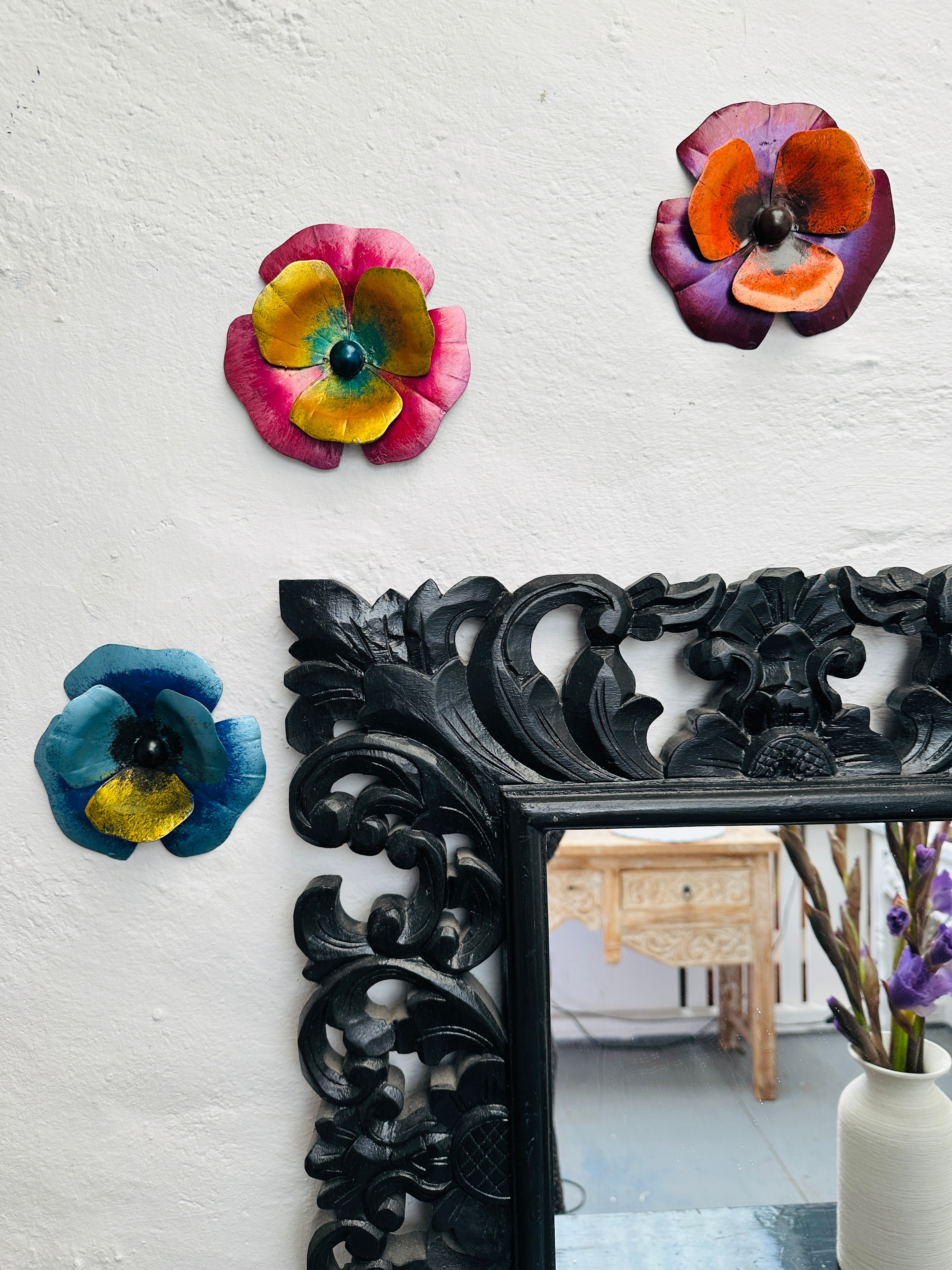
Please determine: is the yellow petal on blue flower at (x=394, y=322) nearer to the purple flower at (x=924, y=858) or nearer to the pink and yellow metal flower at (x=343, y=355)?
the pink and yellow metal flower at (x=343, y=355)

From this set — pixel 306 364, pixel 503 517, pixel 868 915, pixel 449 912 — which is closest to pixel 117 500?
pixel 306 364

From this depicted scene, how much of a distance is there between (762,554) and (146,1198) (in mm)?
774

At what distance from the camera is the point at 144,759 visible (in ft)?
2.37

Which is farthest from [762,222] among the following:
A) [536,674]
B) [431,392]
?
[536,674]

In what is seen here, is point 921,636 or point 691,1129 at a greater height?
point 921,636

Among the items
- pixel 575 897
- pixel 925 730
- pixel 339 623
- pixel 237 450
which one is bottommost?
pixel 575 897

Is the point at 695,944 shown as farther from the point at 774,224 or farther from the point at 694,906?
the point at 774,224

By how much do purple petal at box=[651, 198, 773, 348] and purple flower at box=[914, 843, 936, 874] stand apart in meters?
0.47

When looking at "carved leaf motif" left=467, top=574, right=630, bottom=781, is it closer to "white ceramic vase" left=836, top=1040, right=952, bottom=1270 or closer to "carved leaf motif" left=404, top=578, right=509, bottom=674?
"carved leaf motif" left=404, top=578, right=509, bottom=674

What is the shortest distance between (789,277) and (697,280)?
8 cm

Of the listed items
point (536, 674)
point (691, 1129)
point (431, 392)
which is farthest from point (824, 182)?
point (691, 1129)

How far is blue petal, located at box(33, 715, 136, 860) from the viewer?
742 millimetres

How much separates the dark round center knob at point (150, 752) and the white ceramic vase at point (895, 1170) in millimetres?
644

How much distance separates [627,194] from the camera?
752 mm
